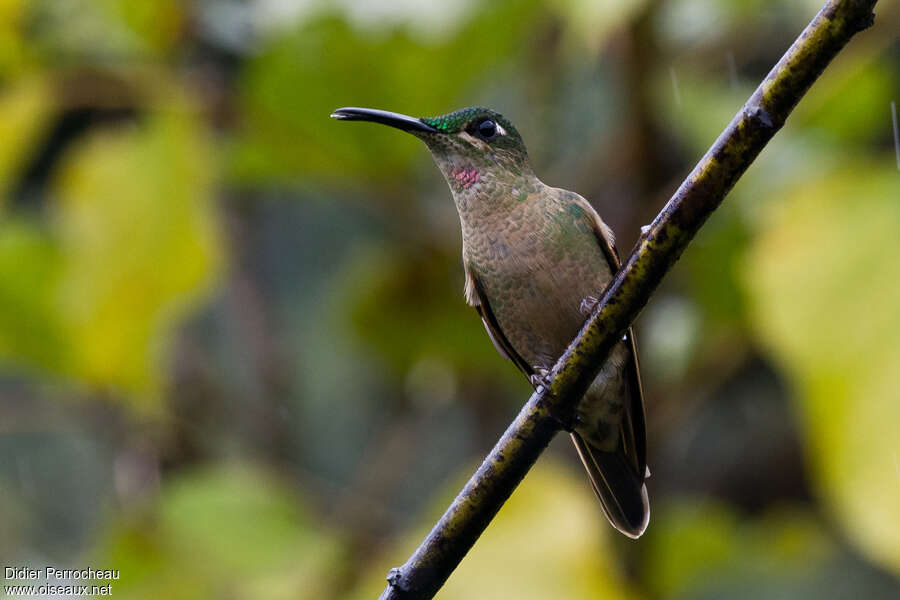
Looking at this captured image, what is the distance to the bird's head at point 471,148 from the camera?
2064 millimetres

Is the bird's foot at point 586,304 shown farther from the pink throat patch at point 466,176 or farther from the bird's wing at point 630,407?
the pink throat patch at point 466,176

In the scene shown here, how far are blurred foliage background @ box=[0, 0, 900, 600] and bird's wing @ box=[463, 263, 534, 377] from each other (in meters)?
0.46

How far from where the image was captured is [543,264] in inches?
82.4

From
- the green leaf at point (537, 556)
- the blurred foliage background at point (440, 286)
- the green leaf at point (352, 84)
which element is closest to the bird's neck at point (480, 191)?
the blurred foliage background at point (440, 286)

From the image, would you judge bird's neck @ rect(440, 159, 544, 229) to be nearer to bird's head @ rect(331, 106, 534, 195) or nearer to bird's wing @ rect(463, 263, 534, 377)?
bird's head @ rect(331, 106, 534, 195)

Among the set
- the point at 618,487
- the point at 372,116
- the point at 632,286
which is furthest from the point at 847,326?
the point at 632,286

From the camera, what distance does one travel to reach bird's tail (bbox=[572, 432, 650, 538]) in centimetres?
196

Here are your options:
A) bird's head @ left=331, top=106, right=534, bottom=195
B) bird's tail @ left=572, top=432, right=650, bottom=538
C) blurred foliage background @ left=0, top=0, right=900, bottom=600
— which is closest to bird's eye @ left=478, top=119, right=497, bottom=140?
bird's head @ left=331, top=106, right=534, bottom=195

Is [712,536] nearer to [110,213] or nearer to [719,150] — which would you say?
[110,213]

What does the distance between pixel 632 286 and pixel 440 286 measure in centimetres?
264

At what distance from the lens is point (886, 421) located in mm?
1983

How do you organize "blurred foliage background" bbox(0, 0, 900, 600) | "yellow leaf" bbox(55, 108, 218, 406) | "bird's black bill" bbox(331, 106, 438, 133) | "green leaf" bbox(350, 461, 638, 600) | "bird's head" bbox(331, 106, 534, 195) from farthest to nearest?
1. "yellow leaf" bbox(55, 108, 218, 406)
2. "green leaf" bbox(350, 461, 638, 600)
3. "blurred foliage background" bbox(0, 0, 900, 600)
4. "bird's head" bbox(331, 106, 534, 195)
5. "bird's black bill" bbox(331, 106, 438, 133)

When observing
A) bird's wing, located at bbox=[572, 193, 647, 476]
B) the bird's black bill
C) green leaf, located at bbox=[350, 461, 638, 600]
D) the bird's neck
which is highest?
the bird's black bill

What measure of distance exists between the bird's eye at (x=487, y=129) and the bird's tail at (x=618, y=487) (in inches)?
24.6
